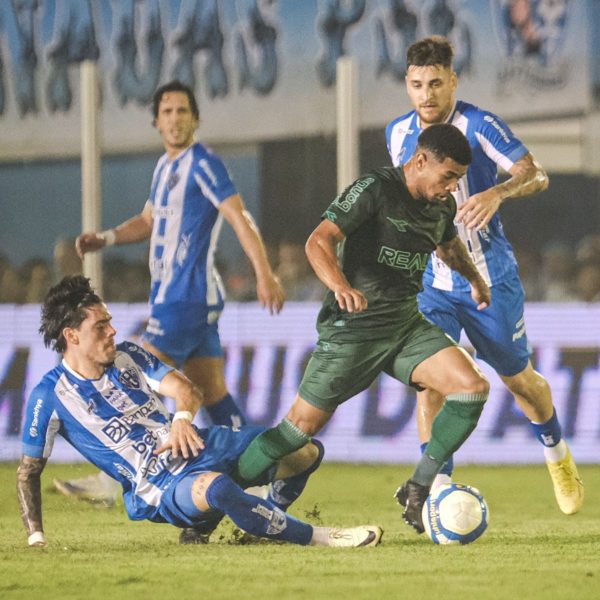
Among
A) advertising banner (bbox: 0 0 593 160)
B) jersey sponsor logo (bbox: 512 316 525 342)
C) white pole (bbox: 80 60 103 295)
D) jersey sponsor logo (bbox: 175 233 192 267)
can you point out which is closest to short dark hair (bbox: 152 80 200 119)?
jersey sponsor logo (bbox: 175 233 192 267)

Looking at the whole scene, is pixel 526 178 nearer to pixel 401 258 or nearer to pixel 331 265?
pixel 401 258

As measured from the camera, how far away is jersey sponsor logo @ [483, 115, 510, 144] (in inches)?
258

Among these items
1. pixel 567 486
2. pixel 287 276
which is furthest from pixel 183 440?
pixel 287 276

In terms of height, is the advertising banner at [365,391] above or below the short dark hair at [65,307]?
below

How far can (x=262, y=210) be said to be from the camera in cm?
1438

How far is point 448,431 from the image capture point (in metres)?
5.94

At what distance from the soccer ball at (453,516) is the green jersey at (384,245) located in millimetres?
739

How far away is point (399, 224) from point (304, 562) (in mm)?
1434

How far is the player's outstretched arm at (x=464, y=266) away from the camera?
627cm

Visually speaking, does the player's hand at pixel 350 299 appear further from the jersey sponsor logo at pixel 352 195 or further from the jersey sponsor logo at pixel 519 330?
the jersey sponsor logo at pixel 519 330

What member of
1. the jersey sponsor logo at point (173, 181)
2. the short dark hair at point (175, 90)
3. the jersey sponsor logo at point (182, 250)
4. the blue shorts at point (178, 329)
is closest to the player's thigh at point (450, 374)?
the blue shorts at point (178, 329)

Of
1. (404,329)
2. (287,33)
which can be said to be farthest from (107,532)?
(287,33)

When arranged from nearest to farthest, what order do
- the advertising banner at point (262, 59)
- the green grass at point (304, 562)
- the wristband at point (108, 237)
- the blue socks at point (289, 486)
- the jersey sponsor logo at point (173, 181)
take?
the green grass at point (304, 562) < the blue socks at point (289, 486) < the jersey sponsor logo at point (173, 181) < the wristband at point (108, 237) < the advertising banner at point (262, 59)

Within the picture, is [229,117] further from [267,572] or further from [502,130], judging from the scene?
[267,572]
